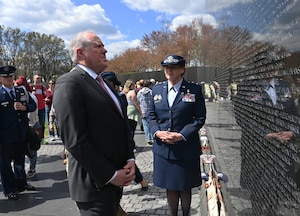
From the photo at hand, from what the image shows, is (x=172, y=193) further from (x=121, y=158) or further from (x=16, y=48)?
(x=16, y=48)

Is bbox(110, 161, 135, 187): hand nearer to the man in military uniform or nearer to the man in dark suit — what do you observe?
the man in dark suit

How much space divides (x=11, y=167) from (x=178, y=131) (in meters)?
3.03

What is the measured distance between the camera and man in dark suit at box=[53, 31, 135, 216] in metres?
1.85

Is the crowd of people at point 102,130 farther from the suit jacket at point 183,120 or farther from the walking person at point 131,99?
the walking person at point 131,99

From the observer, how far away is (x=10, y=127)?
180 inches

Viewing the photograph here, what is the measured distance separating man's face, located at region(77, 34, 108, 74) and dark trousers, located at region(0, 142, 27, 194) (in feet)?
10.6

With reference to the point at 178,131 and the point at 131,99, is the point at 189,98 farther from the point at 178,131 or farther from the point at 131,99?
the point at 131,99

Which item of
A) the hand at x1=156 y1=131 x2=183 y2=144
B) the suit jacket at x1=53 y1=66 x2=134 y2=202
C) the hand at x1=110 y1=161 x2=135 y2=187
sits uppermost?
the suit jacket at x1=53 y1=66 x2=134 y2=202

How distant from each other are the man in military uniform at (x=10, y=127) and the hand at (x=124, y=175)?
3160mm

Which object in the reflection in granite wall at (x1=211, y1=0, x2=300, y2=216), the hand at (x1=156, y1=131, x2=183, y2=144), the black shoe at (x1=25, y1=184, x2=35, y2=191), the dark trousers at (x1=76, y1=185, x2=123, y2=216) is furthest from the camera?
the black shoe at (x1=25, y1=184, x2=35, y2=191)

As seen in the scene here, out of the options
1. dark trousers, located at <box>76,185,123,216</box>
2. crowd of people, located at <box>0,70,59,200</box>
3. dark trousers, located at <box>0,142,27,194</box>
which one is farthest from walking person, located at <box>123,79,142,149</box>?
dark trousers, located at <box>76,185,123,216</box>

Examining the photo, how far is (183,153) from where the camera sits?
123 inches

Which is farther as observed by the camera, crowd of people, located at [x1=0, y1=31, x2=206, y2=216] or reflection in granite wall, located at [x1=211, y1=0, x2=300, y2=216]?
crowd of people, located at [x1=0, y1=31, x2=206, y2=216]

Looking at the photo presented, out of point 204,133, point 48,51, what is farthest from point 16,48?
point 204,133
